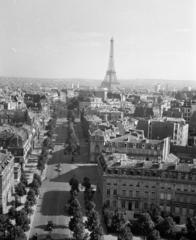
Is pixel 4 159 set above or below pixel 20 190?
above

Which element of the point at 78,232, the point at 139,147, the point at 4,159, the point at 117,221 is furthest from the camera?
the point at 139,147

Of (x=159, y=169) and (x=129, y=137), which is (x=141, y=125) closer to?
(x=129, y=137)

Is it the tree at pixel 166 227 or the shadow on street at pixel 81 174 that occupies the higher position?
the tree at pixel 166 227

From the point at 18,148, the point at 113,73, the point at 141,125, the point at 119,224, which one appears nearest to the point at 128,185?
the point at 119,224

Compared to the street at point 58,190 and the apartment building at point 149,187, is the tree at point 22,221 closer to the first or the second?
the street at point 58,190

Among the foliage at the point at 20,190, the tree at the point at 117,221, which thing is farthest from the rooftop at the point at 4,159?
the tree at the point at 117,221

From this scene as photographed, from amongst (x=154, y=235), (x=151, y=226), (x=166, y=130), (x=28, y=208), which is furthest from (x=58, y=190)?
(x=166, y=130)

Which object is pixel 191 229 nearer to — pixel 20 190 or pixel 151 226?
pixel 151 226

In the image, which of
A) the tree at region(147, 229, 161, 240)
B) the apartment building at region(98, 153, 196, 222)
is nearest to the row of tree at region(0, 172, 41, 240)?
the apartment building at region(98, 153, 196, 222)
